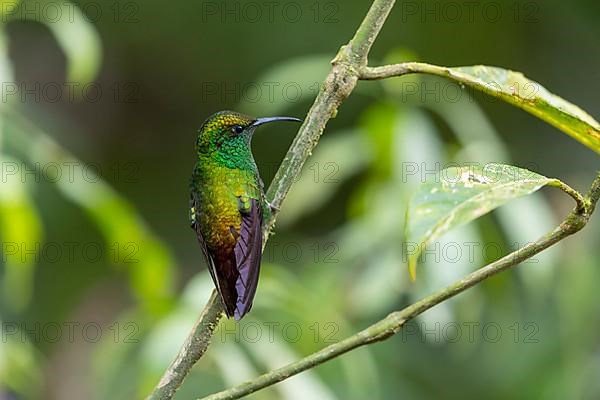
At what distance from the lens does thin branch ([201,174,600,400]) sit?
89cm

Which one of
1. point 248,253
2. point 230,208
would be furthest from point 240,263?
point 230,208

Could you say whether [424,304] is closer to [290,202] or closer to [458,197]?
[458,197]

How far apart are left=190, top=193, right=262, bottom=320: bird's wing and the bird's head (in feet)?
0.50

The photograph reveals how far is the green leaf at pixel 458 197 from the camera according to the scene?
817 mm

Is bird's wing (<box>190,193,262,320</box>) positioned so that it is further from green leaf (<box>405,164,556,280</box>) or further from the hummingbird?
green leaf (<box>405,164,556,280</box>)

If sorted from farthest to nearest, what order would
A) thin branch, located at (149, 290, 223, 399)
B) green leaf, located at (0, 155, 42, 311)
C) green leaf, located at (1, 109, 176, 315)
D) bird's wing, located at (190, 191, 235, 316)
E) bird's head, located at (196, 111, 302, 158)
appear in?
green leaf, located at (1, 109, 176, 315) → green leaf, located at (0, 155, 42, 311) → bird's head, located at (196, 111, 302, 158) → bird's wing, located at (190, 191, 235, 316) → thin branch, located at (149, 290, 223, 399)

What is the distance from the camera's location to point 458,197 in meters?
0.88

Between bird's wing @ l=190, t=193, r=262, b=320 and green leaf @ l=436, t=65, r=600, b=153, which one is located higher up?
green leaf @ l=436, t=65, r=600, b=153

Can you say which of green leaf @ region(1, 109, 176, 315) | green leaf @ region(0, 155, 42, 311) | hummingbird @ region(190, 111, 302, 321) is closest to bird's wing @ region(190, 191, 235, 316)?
hummingbird @ region(190, 111, 302, 321)

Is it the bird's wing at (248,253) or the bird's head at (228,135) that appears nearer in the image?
the bird's wing at (248,253)

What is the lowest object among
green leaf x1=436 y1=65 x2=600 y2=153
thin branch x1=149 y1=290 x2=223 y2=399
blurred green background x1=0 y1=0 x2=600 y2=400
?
blurred green background x1=0 y1=0 x2=600 y2=400

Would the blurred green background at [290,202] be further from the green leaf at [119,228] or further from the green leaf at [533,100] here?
the green leaf at [533,100]

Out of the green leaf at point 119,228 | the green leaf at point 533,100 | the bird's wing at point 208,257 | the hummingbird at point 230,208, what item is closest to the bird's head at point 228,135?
the hummingbird at point 230,208

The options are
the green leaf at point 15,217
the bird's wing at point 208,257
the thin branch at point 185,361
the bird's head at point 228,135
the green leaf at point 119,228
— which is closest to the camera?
the thin branch at point 185,361
